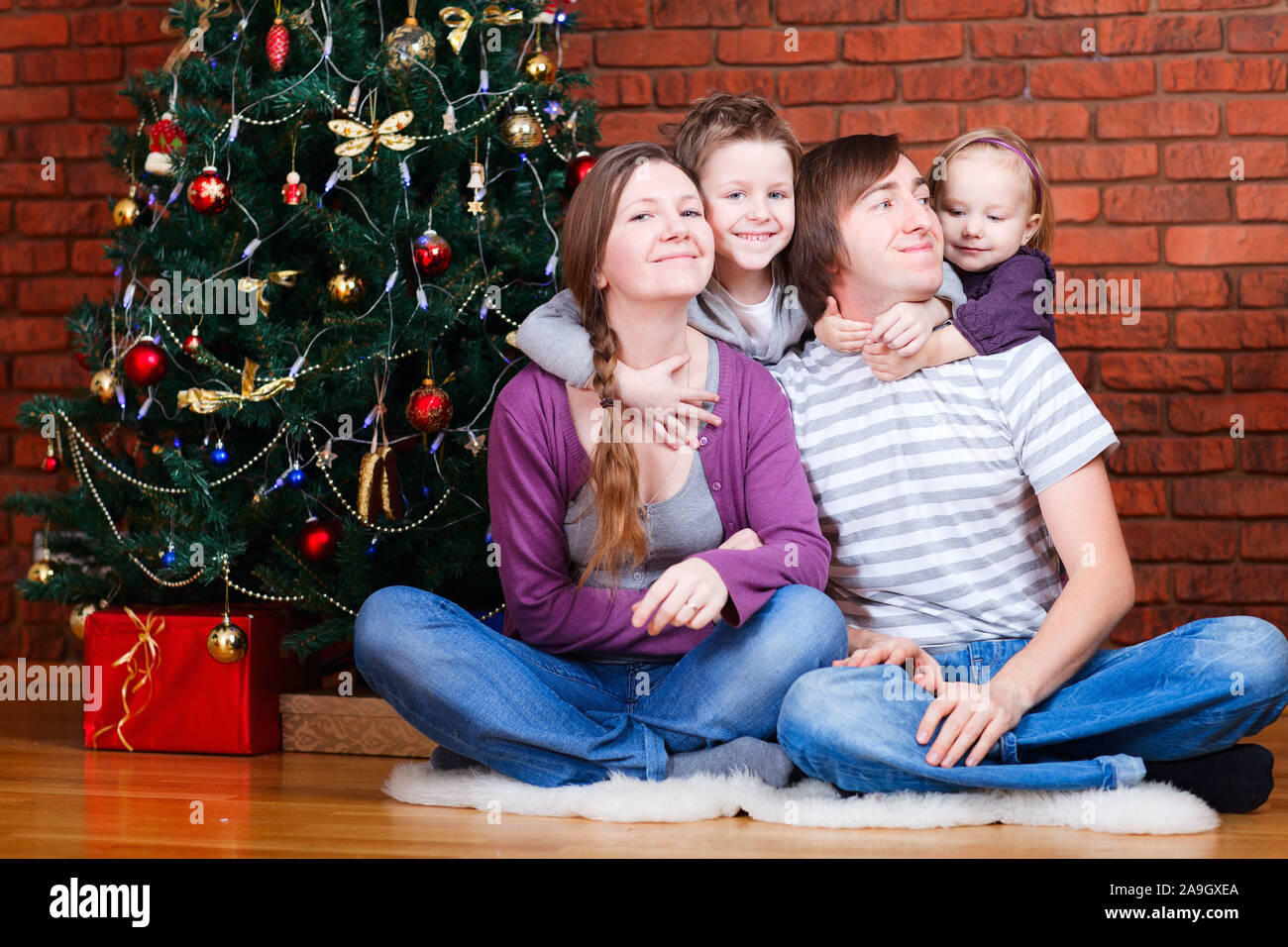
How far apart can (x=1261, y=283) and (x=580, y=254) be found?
5.12 feet

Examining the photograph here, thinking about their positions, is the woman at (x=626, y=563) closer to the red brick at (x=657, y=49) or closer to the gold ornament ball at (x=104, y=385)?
the gold ornament ball at (x=104, y=385)

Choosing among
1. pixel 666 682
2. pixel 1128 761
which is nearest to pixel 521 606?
pixel 666 682

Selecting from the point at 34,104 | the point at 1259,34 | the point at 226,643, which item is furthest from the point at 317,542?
the point at 1259,34

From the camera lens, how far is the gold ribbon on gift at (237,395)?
6.11 ft

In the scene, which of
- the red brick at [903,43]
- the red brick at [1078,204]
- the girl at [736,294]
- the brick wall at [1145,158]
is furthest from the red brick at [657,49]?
the girl at [736,294]

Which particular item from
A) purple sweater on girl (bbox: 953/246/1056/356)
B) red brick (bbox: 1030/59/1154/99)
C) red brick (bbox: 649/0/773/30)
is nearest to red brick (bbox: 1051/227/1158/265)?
red brick (bbox: 1030/59/1154/99)

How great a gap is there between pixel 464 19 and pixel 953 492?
3.46 ft

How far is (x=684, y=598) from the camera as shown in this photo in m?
1.42

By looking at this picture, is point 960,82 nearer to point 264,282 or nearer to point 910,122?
point 910,122

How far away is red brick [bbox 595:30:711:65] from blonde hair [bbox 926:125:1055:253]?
1.00m

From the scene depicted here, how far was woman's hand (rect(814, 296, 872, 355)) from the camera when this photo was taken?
1674 mm

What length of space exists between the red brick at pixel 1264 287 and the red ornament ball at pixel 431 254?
1.61 metres

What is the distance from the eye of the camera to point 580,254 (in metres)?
1.66
